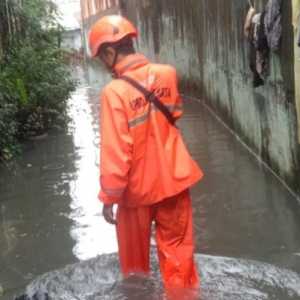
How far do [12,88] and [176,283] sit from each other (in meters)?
7.11

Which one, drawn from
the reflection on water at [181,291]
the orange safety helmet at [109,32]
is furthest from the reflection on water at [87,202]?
the orange safety helmet at [109,32]

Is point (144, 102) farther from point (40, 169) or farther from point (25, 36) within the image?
point (25, 36)

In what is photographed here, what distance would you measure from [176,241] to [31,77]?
25.7ft

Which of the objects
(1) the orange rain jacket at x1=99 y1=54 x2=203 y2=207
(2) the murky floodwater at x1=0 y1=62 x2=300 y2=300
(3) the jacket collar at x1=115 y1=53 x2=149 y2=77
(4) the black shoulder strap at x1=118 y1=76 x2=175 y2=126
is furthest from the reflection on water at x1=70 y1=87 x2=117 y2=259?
(3) the jacket collar at x1=115 y1=53 x2=149 y2=77

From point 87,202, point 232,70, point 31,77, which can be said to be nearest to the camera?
point 87,202

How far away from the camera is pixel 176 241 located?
4.48 meters

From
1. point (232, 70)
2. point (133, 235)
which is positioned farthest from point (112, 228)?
point (232, 70)

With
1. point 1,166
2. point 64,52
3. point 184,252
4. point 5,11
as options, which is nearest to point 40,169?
point 1,166

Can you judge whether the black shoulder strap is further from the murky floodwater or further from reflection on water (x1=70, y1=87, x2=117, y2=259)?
reflection on water (x1=70, y1=87, x2=117, y2=259)

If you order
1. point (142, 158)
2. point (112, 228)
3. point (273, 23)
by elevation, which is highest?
point (273, 23)

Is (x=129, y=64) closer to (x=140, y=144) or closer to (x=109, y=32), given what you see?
(x=109, y=32)

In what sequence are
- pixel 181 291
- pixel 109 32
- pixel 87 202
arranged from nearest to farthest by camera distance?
Answer: pixel 109 32
pixel 181 291
pixel 87 202

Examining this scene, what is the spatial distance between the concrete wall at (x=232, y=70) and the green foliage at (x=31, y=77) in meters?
2.89

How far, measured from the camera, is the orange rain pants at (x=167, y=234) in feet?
14.6
